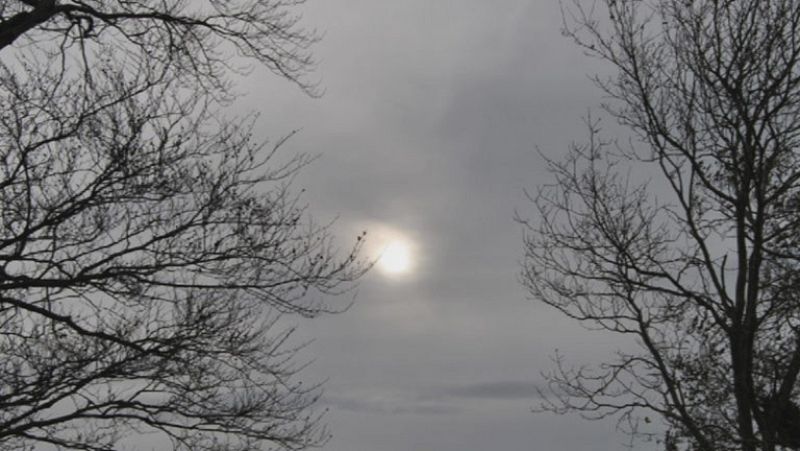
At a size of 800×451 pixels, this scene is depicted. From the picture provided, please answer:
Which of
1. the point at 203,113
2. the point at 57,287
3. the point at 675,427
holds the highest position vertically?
the point at 203,113

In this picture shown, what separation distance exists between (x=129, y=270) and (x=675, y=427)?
7506 mm

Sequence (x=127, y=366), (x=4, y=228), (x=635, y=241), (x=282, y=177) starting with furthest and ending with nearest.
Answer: (x=635, y=241), (x=282, y=177), (x=127, y=366), (x=4, y=228)

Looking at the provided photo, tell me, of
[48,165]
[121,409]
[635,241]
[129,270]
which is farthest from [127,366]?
[635,241]

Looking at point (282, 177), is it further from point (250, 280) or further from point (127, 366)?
point (127, 366)

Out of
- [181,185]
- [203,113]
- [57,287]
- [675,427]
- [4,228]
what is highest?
[203,113]

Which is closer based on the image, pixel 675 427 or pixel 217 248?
pixel 217 248

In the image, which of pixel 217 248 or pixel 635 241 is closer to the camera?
pixel 217 248

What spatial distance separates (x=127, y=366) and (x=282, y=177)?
9.20 feet

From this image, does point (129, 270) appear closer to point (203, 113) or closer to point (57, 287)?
point (57, 287)

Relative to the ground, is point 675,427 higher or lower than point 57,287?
lower

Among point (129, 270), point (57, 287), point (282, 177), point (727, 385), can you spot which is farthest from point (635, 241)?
point (57, 287)

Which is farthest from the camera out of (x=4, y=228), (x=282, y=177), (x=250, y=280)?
(x=282, y=177)

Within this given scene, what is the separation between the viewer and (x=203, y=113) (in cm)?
888

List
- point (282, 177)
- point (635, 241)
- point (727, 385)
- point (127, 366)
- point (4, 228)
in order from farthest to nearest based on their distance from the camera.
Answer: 1. point (635, 241)
2. point (727, 385)
3. point (282, 177)
4. point (127, 366)
5. point (4, 228)
